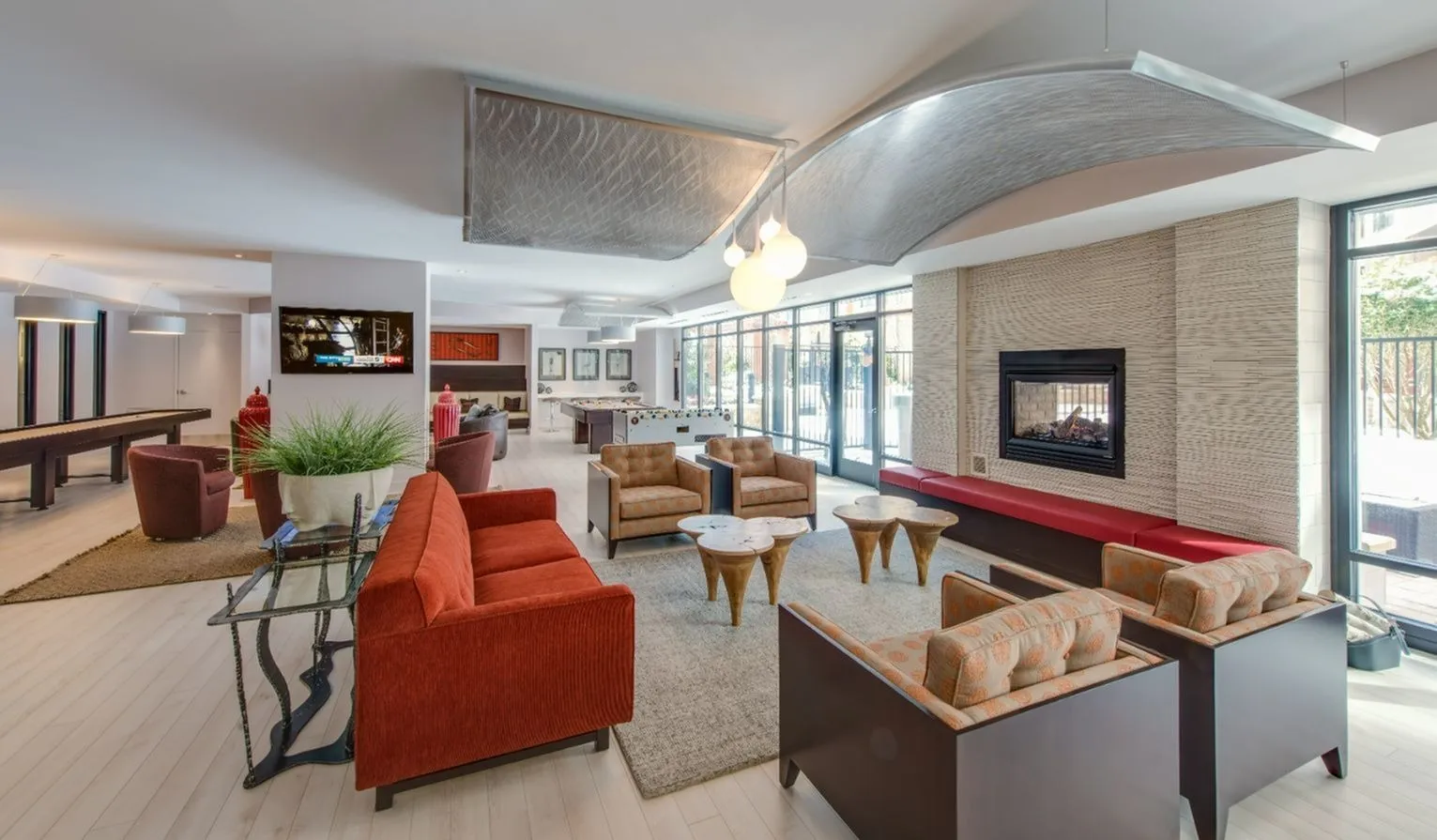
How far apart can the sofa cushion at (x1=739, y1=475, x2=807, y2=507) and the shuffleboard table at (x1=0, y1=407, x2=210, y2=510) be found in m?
5.94

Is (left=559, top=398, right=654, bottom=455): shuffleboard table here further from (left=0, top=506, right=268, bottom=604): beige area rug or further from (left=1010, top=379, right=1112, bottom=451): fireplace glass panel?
(left=1010, top=379, right=1112, bottom=451): fireplace glass panel

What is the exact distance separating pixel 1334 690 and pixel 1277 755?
1.22ft

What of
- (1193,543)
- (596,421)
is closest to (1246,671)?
(1193,543)

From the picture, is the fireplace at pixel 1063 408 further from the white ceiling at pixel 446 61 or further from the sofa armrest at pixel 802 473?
the white ceiling at pixel 446 61

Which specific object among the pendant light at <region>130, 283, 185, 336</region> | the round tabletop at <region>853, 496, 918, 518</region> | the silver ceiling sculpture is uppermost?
the silver ceiling sculpture

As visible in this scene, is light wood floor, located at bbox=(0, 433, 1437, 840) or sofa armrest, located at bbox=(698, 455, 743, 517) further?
sofa armrest, located at bbox=(698, 455, 743, 517)

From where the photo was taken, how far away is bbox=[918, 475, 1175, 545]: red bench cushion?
3889 mm

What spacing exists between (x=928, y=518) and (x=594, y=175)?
3023mm

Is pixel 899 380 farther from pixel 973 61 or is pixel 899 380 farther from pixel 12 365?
pixel 12 365

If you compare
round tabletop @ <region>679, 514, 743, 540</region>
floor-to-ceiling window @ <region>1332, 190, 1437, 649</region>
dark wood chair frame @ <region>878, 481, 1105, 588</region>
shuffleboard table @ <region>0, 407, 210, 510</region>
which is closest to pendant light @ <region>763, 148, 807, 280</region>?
round tabletop @ <region>679, 514, 743, 540</region>

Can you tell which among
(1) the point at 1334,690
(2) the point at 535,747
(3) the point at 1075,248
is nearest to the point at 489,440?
(2) the point at 535,747

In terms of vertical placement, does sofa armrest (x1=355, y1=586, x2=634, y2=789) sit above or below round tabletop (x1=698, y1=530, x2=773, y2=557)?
below

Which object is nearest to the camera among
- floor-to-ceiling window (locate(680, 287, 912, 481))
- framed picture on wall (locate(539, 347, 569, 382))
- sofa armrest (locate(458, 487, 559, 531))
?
sofa armrest (locate(458, 487, 559, 531))

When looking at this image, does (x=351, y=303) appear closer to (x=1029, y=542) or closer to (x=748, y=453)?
(x=748, y=453)
